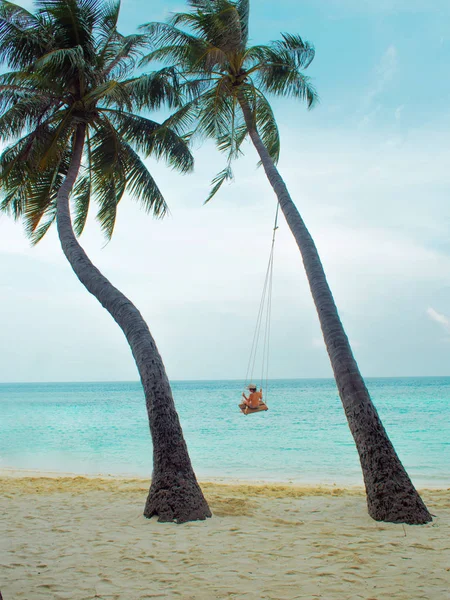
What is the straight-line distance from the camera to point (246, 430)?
78.4ft

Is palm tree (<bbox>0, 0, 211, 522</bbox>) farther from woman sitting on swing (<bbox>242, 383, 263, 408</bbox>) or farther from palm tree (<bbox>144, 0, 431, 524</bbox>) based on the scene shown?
woman sitting on swing (<bbox>242, 383, 263, 408</bbox>)

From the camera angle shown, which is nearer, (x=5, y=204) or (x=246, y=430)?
(x=5, y=204)

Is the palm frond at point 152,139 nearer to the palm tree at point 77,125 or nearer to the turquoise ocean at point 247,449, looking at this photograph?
the palm tree at point 77,125

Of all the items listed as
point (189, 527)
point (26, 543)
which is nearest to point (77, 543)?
point (26, 543)

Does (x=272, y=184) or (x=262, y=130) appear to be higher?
(x=262, y=130)

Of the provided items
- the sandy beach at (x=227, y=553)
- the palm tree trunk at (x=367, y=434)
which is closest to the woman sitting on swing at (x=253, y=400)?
the sandy beach at (x=227, y=553)

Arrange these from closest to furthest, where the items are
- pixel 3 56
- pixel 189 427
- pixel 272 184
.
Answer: pixel 272 184, pixel 3 56, pixel 189 427

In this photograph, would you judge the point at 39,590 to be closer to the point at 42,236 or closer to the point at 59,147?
the point at 59,147

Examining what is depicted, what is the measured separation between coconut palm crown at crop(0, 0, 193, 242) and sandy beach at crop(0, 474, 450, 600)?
6.39 m

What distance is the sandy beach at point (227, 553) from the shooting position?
3.95 metres

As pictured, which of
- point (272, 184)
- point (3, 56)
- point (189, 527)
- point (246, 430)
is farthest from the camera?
point (246, 430)

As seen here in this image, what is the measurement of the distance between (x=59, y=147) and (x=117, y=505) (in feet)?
22.5

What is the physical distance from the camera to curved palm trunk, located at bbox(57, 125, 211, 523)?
6110mm

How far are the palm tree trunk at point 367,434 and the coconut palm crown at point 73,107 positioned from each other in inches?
195
